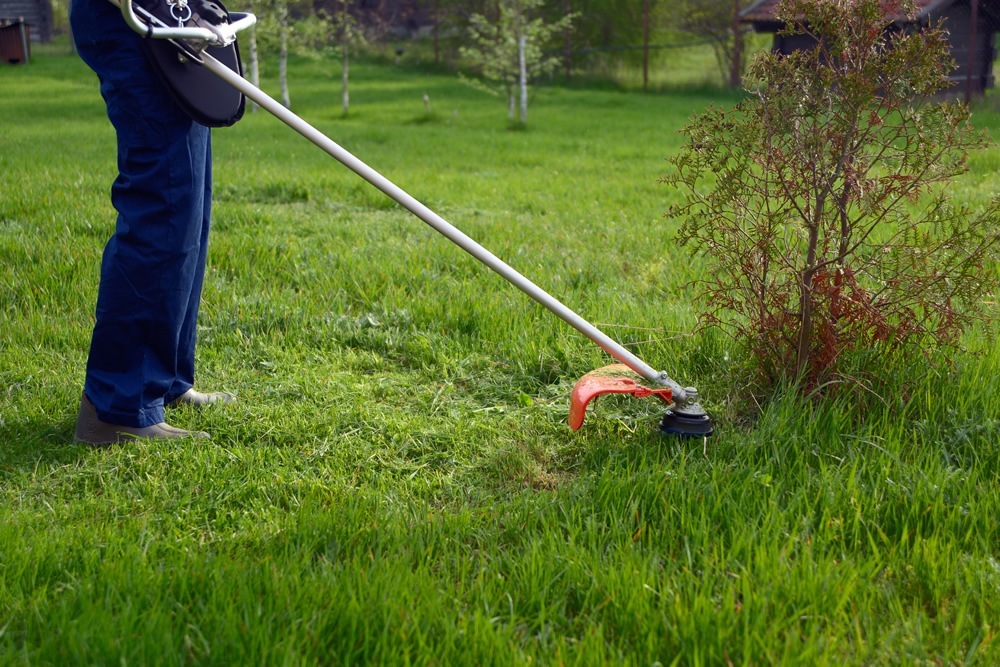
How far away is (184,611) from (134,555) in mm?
328

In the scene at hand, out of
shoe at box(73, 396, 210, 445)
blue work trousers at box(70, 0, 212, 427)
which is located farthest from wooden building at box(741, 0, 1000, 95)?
shoe at box(73, 396, 210, 445)

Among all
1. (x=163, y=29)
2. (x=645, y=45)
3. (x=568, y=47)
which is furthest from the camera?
(x=568, y=47)

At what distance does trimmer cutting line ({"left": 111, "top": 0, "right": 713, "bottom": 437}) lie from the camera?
8.92 ft

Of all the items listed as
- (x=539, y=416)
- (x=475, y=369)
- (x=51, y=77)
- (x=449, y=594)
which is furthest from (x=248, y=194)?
(x=51, y=77)

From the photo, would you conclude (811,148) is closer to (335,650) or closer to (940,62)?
(940,62)

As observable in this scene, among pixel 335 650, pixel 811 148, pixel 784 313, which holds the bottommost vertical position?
pixel 335 650

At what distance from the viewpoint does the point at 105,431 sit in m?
3.00

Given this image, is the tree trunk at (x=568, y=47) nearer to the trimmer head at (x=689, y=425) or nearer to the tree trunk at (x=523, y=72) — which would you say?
the tree trunk at (x=523, y=72)

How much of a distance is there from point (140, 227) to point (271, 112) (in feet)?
1.98

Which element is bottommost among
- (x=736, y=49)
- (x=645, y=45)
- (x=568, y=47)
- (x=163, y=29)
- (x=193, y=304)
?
(x=193, y=304)

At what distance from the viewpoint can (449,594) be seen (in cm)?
210

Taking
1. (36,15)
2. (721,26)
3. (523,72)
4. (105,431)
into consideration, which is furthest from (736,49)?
(36,15)

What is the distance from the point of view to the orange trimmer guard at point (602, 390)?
9.59ft

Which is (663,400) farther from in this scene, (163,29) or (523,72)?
(523,72)
